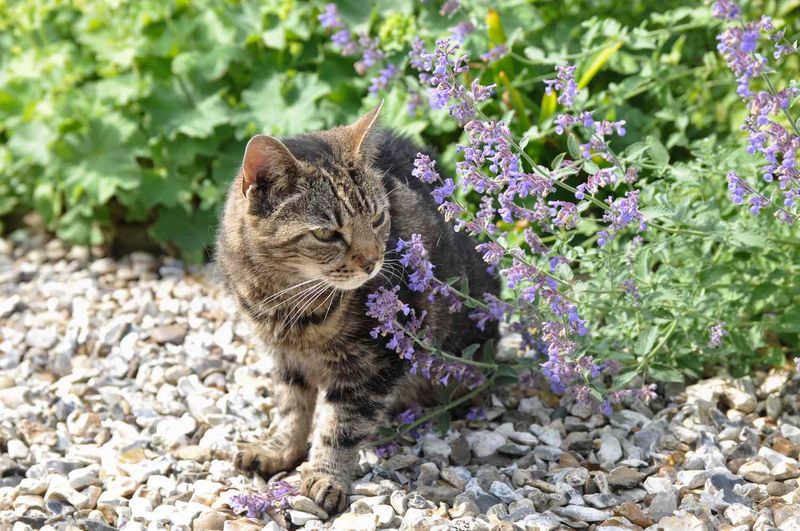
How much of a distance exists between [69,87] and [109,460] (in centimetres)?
261

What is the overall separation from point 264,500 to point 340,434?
1.16 ft

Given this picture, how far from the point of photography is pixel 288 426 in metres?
3.38

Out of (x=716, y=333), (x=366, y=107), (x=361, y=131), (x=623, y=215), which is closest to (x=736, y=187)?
(x=623, y=215)

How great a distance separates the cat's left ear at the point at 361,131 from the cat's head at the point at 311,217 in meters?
0.08

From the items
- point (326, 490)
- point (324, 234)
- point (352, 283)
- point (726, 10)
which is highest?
point (726, 10)

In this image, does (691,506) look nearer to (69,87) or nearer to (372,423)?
(372,423)

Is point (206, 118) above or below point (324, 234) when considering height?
below

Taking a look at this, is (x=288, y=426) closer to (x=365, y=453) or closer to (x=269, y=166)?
(x=365, y=453)

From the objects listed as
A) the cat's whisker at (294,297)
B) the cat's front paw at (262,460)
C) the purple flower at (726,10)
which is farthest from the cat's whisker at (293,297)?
the purple flower at (726,10)

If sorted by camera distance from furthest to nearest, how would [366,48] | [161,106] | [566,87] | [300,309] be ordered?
[161,106] < [366,48] < [300,309] < [566,87]

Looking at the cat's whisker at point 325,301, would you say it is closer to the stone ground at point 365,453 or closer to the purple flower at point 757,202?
the stone ground at point 365,453

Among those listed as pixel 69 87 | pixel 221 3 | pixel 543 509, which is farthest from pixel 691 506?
pixel 69 87

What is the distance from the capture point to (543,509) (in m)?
2.92

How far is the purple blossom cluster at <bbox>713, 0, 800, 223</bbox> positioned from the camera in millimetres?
2330
